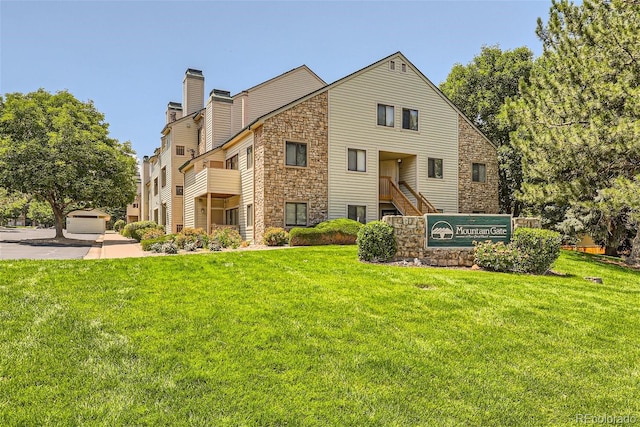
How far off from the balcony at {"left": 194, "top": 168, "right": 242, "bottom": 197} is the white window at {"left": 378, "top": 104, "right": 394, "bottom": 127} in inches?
334

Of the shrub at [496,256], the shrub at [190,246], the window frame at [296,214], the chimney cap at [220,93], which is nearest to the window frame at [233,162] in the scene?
the chimney cap at [220,93]

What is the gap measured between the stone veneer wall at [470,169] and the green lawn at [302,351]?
1622 cm

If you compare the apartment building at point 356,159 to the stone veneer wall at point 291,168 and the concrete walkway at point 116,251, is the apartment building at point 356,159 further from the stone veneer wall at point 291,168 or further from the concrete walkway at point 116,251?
the concrete walkway at point 116,251

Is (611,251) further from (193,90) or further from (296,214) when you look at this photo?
(193,90)

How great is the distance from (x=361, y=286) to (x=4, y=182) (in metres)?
26.8

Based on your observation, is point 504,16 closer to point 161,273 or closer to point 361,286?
point 361,286

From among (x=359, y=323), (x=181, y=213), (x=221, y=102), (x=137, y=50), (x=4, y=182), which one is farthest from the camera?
(x=181, y=213)

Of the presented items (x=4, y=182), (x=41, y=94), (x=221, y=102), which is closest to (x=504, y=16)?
(x=221, y=102)

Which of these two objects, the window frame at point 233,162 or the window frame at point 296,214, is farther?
the window frame at point 233,162

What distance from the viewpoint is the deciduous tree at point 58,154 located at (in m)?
25.8

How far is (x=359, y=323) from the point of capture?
6848 mm

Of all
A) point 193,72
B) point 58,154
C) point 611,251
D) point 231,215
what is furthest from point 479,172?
point 58,154

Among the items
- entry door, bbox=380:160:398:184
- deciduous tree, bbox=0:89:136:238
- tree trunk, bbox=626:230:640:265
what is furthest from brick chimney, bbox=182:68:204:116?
tree trunk, bbox=626:230:640:265

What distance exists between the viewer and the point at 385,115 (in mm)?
23172
